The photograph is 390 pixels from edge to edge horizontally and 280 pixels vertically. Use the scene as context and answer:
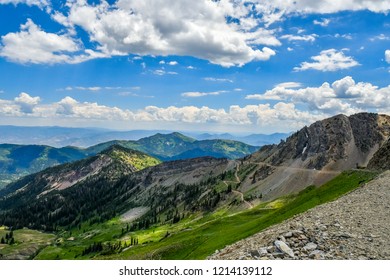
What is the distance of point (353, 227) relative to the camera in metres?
43.2

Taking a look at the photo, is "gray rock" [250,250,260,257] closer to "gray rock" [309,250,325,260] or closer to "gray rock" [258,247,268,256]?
"gray rock" [258,247,268,256]

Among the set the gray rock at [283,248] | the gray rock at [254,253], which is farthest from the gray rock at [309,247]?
the gray rock at [254,253]

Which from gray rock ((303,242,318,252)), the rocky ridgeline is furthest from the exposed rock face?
gray rock ((303,242,318,252))

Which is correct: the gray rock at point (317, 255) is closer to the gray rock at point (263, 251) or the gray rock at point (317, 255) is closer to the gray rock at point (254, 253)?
the gray rock at point (263, 251)

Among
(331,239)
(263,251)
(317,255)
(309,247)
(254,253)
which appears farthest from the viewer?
(331,239)

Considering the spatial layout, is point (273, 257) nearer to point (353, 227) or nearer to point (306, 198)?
point (353, 227)

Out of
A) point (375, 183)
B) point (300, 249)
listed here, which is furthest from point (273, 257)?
point (375, 183)

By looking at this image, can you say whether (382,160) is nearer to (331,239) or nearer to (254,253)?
(331,239)

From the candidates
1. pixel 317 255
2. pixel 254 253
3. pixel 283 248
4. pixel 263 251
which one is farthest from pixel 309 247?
pixel 254 253

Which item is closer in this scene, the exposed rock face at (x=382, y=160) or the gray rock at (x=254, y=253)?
the gray rock at (x=254, y=253)

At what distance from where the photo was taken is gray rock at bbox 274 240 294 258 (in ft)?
118

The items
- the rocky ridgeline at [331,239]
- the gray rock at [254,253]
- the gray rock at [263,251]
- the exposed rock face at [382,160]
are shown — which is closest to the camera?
the rocky ridgeline at [331,239]

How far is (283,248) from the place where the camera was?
36562 mm

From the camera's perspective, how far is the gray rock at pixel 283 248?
3594 cm
